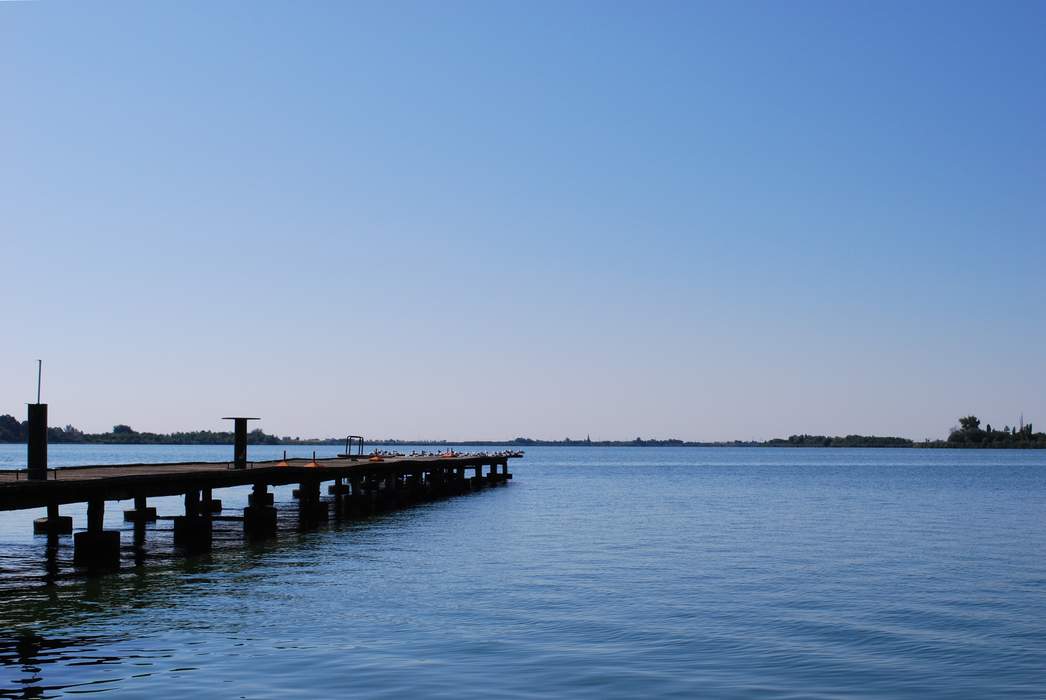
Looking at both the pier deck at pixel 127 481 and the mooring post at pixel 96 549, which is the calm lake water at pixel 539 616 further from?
the pier deck at pixel 127 481

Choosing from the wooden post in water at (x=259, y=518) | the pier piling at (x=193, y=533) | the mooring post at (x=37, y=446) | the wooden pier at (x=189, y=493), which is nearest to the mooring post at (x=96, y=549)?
the wooden pier at (x=189, y=493)

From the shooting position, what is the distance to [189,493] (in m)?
36.6

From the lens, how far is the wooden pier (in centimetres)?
2666

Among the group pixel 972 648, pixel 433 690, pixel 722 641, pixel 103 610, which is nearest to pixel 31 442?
pixel 103 610

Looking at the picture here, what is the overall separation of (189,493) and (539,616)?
62.2 feet

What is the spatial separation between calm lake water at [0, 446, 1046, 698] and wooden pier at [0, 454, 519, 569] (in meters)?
1.16

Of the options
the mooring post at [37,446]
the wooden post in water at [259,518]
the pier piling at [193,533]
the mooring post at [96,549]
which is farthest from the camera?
the wooden post in water at [259,518]

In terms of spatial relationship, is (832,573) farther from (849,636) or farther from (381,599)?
(381,599)

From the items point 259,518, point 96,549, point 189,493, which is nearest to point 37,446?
point 96,549

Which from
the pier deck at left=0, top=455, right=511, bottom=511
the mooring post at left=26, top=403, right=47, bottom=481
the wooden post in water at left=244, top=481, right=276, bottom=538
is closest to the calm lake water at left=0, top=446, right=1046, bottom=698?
the wooden post in water at left=244, top=481, right=276, bottom=538

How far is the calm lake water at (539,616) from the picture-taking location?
53.4 feet

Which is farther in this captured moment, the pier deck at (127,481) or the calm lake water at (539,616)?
the pier deck at (127,481)

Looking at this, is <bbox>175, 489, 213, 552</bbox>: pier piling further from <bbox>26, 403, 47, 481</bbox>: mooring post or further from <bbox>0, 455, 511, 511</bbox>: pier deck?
<bbox>26, 403, 47, 481</bbox>: mooring post

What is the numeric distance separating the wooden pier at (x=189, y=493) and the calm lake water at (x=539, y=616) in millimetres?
1158
